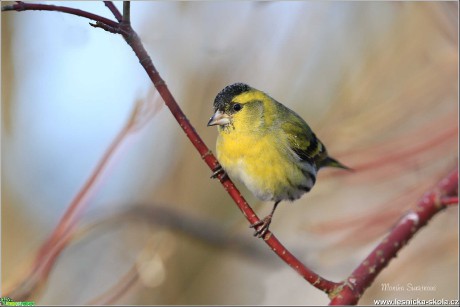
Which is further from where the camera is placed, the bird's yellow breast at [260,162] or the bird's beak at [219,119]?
the bird's yellow breast at [260,162]

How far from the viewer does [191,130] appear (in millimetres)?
1401

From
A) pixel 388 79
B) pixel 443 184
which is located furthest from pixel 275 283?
pixel 443 184

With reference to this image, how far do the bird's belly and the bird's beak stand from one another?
0.13 meters

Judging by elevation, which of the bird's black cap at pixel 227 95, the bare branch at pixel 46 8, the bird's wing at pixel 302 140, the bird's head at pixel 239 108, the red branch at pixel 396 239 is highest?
the bare branch at pixel 46 8

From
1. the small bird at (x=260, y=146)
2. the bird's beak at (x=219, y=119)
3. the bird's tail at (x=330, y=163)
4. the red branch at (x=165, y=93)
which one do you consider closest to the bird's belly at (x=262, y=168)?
the small bird at (x=260, y=146)

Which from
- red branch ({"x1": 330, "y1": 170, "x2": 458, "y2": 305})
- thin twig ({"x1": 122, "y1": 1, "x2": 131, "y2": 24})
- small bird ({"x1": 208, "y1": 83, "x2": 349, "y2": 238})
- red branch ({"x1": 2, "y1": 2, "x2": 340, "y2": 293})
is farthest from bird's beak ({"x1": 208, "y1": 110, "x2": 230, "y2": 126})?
red branch ({"x1": 330, "y1": 170, "x2": 458, "y2": 305})

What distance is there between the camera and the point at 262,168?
200 centimetres

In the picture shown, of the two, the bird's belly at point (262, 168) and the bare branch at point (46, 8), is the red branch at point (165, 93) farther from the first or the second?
the bird's belly at point (262, 168)

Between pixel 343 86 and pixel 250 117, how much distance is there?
3.87 feet

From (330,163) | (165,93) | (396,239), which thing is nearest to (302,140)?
(330,163)

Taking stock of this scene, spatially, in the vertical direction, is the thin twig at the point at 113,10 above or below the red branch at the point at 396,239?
above

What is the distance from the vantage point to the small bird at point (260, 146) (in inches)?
73.1

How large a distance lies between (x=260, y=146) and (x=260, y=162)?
0.21 feet

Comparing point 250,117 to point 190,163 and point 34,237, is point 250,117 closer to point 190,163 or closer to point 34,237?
point 190,163
